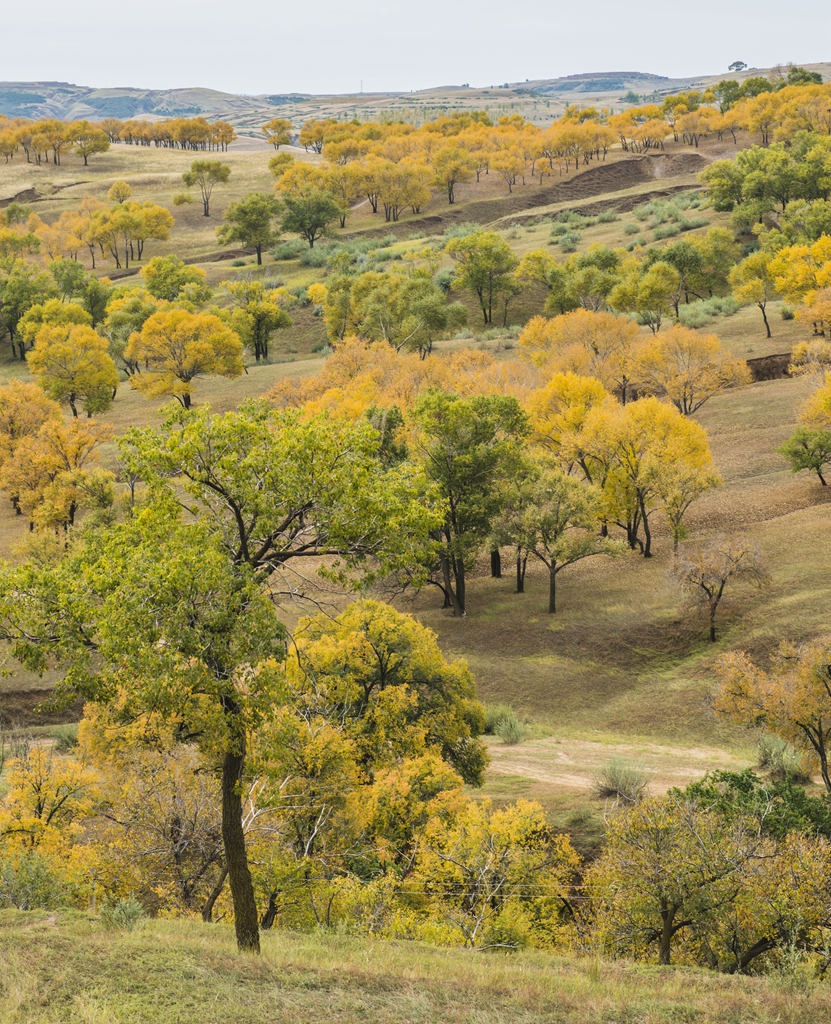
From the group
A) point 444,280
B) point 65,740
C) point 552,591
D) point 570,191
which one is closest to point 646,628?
point 552,591

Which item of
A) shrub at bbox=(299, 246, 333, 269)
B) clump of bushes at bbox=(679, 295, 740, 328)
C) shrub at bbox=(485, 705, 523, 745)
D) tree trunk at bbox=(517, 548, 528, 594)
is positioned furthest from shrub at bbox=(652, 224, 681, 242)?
shrub at bbox=(485, 705, 523, 745)

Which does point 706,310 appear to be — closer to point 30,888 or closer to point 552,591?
point 552,591

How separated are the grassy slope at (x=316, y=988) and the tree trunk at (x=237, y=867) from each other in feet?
1.23

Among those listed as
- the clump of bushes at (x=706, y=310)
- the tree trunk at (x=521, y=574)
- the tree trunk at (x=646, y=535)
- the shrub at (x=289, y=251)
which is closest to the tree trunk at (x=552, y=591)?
the tree trunk at (x=521, y=574)

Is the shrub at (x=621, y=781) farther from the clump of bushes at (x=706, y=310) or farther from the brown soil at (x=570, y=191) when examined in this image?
the brown soil at (x=570, y=191)

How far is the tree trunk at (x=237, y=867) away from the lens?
13.2 meters

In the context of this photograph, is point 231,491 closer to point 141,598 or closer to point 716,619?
point 141,598

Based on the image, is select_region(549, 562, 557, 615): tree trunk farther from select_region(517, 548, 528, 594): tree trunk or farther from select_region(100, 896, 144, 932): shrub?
select_region(100, 896, 144, 932): shrub

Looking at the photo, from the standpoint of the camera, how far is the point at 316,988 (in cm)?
1170

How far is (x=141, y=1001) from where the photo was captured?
10.6 m

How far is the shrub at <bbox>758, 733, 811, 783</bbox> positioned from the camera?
28859mm

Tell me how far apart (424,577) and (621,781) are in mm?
14310

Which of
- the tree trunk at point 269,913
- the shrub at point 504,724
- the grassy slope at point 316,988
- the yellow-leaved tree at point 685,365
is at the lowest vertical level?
the shrub at point 504,724

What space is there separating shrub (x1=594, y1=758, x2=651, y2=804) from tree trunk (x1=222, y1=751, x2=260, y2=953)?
49.8ft
